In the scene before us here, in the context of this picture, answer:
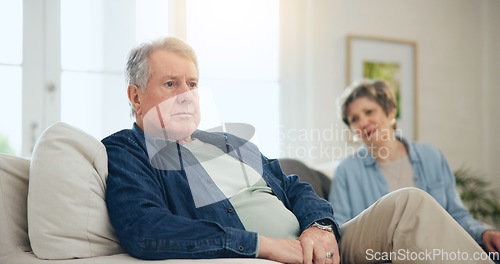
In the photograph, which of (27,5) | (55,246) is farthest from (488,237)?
(27,5)

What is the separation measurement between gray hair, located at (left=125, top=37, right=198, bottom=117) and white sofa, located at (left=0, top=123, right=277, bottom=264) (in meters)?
0.31

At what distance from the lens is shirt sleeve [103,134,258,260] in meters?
1.13

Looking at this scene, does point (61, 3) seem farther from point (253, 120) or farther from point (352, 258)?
point (352, 258)

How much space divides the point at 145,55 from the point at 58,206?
1.87 ft

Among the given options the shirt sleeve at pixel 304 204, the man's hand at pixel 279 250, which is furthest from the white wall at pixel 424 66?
the man's hand at pixel 279 250

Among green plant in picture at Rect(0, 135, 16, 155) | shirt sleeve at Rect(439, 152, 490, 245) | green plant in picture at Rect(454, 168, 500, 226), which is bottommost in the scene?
green plant in picture at Rect(454, 168, 500, 226)

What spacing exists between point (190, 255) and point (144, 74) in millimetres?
636

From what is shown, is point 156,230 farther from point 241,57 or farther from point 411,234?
point 241,57

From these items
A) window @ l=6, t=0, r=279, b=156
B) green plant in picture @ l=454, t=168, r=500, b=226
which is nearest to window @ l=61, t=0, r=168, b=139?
window @ l=6, t=0, r=279, b=156

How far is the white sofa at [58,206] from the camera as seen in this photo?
115cm

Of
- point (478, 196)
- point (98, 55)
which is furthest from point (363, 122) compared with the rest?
point (478, 196)

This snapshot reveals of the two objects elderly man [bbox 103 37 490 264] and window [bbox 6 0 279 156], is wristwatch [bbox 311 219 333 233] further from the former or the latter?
window [bbox 6 0 279 156]

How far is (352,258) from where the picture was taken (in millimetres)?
1469

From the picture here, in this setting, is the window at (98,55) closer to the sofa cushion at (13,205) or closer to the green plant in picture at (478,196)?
the sofa cushion at (13,205)
